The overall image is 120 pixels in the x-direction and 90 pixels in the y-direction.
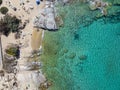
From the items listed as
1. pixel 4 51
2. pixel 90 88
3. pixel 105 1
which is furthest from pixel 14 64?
pixel 105 1

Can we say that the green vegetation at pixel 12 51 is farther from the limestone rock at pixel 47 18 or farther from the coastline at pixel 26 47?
the limestone rock at pixel 47 18

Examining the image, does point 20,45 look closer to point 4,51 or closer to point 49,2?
point 4,51

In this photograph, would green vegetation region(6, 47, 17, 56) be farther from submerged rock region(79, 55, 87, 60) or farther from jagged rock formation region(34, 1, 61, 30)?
submerged rock region(79, 55, 87, 60)

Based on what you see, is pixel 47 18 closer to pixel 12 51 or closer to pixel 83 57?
pixel 12 51

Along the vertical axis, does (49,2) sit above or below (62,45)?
above

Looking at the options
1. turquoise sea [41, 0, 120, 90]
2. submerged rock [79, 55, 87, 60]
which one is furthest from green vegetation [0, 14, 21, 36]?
submerged rock [79, 55, 87, 60]

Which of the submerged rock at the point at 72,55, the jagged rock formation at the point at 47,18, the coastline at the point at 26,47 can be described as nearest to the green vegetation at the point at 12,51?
the coastline at the point at 26,47

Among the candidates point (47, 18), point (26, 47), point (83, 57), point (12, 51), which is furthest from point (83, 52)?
point (12, 51)
